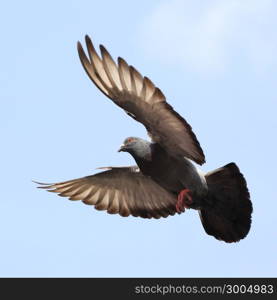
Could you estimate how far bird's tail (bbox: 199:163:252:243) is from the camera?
13727mm

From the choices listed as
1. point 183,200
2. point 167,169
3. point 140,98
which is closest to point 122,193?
point 183,200

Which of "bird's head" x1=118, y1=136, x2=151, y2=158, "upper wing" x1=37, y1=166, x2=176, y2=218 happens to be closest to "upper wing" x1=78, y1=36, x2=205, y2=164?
"bird's head" x1=118, y1=136, x2=151, y2=158

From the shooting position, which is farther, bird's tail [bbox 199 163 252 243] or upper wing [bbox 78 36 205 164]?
bird's tail [bbox 199 163 252 243]

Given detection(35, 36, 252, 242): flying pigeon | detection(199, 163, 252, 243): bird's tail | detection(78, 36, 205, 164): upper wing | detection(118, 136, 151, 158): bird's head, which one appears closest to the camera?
detection(78, 36, 205, 164): upper wing

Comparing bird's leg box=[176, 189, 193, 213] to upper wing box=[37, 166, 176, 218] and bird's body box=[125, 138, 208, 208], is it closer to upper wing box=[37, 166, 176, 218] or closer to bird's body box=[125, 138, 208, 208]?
bird's body box=[125, 138, 208, 208]

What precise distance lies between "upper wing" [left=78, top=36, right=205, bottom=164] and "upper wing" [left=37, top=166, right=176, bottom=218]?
178 centimetres

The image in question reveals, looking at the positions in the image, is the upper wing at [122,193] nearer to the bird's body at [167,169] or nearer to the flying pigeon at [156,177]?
the flying pigeon at [156,177]

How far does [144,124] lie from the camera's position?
1311 cm

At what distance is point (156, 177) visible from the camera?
13555 mm

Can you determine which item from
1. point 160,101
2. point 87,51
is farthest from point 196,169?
point 87,51

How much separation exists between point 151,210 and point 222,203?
1.53 meters

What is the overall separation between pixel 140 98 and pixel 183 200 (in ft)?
7.30

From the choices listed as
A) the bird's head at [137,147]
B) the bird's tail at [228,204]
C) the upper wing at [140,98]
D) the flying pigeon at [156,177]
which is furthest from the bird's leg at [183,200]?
the bird's head at [137,147]

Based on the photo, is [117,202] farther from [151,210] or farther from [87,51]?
[87,51]
